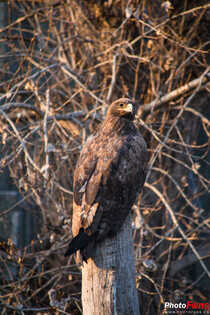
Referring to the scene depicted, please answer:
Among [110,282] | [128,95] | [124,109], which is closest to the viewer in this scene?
[110,282]

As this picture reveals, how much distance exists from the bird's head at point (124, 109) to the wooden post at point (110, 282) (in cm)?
108

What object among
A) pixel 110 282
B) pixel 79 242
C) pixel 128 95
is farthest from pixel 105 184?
pixel 128 95

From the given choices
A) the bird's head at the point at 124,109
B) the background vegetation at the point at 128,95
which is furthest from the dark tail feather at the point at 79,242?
the background vegetation at the point at 128,95

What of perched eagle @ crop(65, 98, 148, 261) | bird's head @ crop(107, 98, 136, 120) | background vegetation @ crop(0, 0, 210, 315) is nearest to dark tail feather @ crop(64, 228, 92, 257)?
perched eagle @ crop(65, 98, 148, 261)

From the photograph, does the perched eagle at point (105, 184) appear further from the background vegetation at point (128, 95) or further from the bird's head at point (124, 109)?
the background vegetation at point (128, 95)

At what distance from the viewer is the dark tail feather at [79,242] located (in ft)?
7.14

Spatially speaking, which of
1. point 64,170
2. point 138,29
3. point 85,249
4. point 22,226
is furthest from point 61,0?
point 22,226

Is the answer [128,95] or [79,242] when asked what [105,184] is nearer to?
[79,242]

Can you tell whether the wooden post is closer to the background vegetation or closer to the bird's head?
the bird's head

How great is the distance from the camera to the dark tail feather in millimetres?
2176

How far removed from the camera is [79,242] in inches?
87.5

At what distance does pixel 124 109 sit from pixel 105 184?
30.2 inches

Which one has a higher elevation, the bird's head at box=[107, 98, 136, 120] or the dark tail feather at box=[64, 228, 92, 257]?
the bird's head at box=[107, 98, 136, 120]

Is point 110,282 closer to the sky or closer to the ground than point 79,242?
closer to the ground
